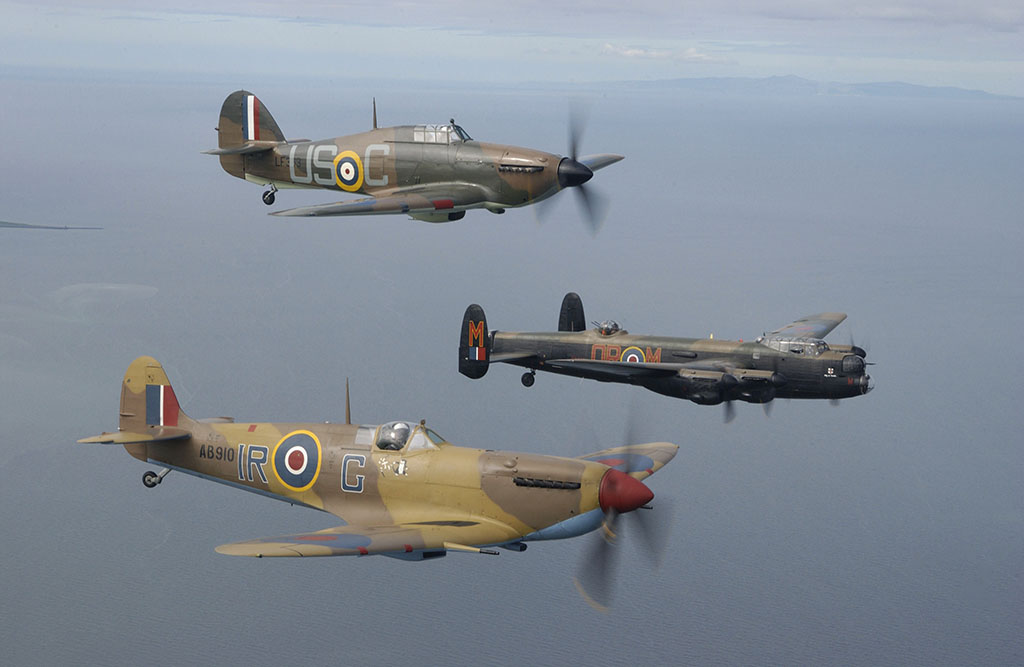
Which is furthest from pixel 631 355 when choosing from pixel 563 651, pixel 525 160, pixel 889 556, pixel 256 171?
pixel 889 556

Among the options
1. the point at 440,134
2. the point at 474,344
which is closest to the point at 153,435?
the point at 440,134

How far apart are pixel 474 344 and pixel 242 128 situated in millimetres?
9660

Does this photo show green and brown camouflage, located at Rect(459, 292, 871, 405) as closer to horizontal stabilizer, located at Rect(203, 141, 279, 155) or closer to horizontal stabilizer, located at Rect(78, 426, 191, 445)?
horizontal stabilizer, located at Rect(203, 141, 279, 155)

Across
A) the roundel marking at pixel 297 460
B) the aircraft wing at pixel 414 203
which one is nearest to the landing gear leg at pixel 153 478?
the roundel marking at pixel 297 460

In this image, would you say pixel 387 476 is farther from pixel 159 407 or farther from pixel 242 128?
pixel 242 128

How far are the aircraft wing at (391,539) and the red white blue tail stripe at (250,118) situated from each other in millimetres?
13857

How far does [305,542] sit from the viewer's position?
22.2m

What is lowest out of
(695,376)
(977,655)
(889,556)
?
(977,655)

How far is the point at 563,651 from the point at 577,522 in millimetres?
173374

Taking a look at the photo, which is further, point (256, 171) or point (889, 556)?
point (889, 556)

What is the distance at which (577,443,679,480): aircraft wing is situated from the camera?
84.6 ft

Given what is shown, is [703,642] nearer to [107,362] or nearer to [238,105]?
[107,362]

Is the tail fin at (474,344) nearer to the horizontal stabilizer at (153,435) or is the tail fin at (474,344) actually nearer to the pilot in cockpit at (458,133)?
the pilot in cockpit at (458,133)

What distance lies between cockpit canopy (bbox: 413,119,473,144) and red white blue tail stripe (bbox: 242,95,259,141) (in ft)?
18.1
